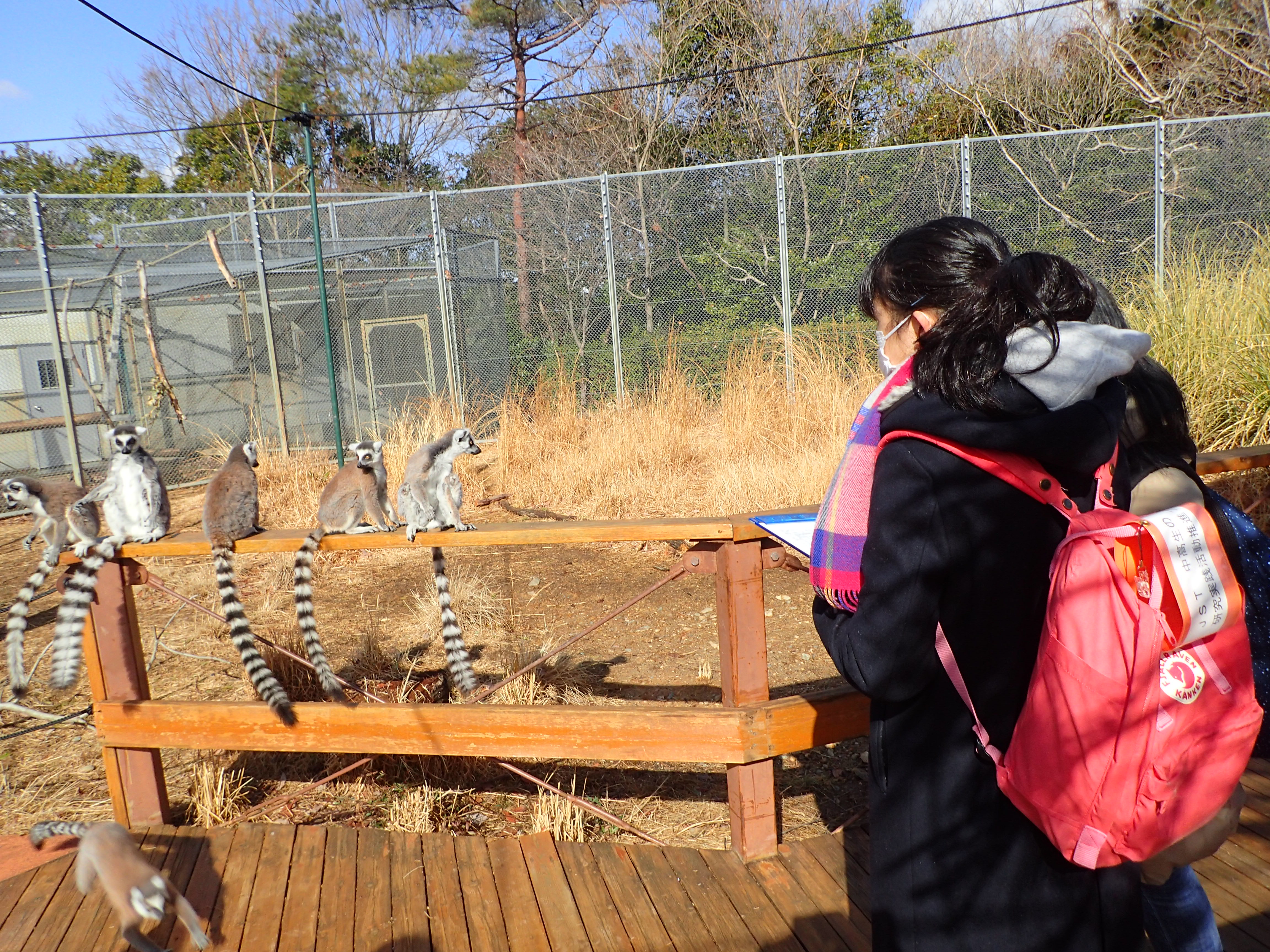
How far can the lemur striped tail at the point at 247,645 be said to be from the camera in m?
2.82

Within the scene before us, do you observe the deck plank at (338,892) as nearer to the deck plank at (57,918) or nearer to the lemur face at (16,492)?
the deck plank at (57,918)

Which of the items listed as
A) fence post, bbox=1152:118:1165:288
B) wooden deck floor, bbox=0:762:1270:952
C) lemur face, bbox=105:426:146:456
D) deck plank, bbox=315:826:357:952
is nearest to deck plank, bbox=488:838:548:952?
wooden deck floor, bbox=0:762:1270:952

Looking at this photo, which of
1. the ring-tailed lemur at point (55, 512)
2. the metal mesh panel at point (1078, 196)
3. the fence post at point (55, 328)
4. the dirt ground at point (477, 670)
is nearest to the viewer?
the dirt ground at point (477, 670)

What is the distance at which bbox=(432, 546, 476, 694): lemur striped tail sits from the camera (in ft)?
12.2

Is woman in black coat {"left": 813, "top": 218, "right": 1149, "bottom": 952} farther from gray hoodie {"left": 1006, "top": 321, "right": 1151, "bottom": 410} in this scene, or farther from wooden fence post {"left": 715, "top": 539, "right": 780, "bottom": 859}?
wooden fence post {"left": 715, "top": 539, "right": 780, "bottom": 859}

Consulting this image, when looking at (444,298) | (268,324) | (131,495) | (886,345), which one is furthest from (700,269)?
(886,345)

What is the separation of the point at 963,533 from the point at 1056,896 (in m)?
0.62

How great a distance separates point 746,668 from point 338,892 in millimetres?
1416

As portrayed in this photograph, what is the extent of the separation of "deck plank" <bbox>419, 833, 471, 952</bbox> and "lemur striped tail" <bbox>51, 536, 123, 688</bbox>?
124 centimetres

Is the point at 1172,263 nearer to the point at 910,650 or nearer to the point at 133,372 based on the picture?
the point at 910,650

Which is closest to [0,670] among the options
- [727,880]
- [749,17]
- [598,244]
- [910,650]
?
[727,880]

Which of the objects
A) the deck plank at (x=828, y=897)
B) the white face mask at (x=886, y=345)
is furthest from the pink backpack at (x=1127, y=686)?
the deck plank at (x=828, y=897)

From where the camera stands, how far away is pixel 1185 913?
171 cm

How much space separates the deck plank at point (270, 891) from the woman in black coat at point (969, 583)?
1.83 meters
